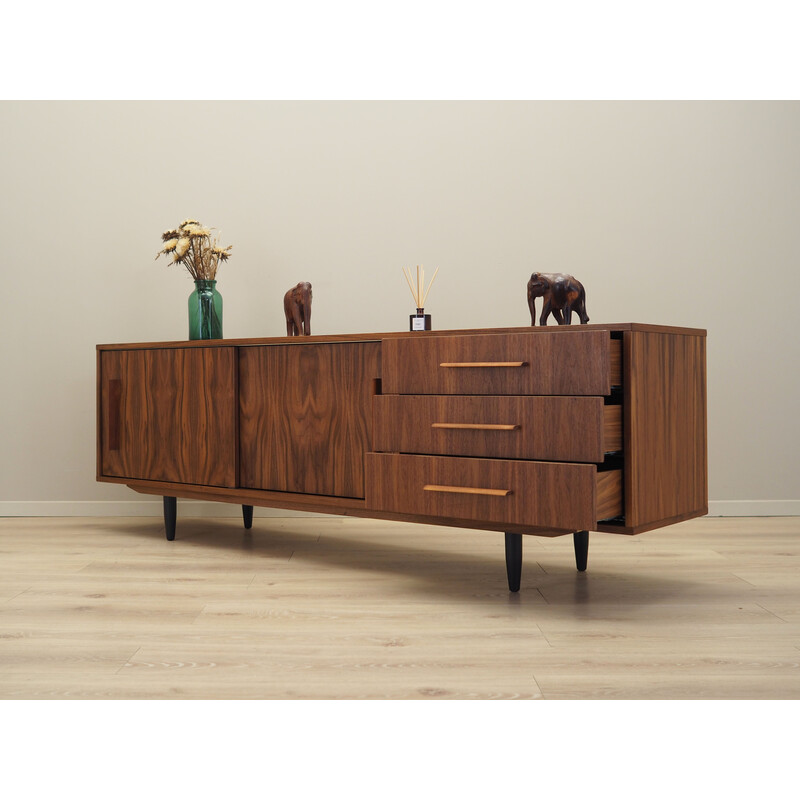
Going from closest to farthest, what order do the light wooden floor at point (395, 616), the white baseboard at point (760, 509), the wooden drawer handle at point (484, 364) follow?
the light wooden floor at point (395, 616), the wooden drawer handle at point (484, 364), the white baseboard at point (760, 509)

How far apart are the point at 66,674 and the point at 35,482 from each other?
191 centimetres

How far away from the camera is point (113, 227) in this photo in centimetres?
316

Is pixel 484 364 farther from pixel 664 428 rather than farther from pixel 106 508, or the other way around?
pixel 106 508

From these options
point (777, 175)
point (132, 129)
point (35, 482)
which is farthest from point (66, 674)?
point (777, 175)

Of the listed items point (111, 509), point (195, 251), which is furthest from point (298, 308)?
point (111, 509)

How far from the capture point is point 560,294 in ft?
6.58

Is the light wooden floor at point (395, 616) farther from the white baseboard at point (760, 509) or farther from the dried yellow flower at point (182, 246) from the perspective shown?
the dried yellow flower at point (182, 246)

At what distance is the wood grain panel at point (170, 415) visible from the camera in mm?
2465

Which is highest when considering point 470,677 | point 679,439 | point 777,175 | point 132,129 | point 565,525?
point 132,129

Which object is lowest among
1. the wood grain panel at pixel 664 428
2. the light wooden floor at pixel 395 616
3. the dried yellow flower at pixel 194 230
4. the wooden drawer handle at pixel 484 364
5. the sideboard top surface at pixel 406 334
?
the light wooden floor at pixel 395 616

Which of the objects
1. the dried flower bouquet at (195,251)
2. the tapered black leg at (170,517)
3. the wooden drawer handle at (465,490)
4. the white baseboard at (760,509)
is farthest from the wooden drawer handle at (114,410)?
the white baseboard at (760,509)

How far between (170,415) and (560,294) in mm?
1294

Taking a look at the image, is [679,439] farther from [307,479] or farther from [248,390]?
[248,390]

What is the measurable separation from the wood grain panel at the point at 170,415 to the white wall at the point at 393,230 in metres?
0.46
